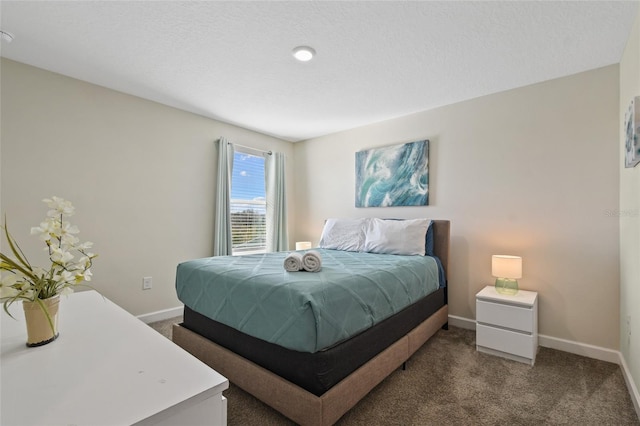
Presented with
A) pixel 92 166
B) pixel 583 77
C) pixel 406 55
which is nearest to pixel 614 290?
pixel 583 77

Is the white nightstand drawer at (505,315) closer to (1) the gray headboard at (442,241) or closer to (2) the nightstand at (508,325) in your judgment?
(2) the nightstand at (508,325)

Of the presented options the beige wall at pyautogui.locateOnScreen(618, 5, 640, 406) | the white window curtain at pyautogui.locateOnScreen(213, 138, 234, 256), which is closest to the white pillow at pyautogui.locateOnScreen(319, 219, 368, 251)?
the white window curtain at pyautogui.locateOnScreen(213, 138, 234, 256)

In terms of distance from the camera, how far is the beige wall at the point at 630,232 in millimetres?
1834

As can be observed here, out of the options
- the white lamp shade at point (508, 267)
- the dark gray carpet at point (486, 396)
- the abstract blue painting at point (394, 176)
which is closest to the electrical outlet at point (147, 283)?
the dark gray carpet at point (486, 396)

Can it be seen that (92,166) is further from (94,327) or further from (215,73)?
(94,327)

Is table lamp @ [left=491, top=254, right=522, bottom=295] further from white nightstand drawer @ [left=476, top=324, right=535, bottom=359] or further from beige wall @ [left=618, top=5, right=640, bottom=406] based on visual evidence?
beige wall @ [left=618, top=5, right=640, bottom=406]

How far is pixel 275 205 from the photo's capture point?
450 cm

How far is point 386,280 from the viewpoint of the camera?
80.9 inches

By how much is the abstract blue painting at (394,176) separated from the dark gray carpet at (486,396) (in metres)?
1.79

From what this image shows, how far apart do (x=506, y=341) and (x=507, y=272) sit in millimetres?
574

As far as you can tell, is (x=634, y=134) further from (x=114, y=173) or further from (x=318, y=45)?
(x=114, y=173)

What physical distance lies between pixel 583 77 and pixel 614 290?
1.81 m

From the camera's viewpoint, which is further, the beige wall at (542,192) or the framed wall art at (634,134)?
the beige wall at (542,192)

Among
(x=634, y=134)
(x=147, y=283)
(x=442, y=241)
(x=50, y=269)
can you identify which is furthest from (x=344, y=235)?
(x=50, y=269)
